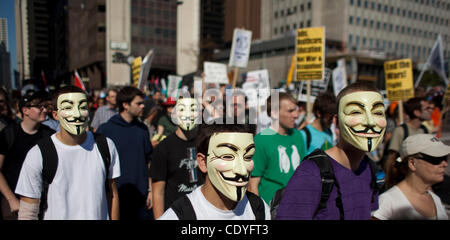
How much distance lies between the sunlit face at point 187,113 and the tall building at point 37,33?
4.01 ft

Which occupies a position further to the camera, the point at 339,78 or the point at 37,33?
the point at 339,78

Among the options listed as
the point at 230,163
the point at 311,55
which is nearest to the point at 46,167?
the point at 230,163

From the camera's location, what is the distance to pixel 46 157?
229cm

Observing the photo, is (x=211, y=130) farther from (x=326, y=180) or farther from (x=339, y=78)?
(x=339, y=78)

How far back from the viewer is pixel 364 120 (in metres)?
1.78

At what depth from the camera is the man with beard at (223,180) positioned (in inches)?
65.5

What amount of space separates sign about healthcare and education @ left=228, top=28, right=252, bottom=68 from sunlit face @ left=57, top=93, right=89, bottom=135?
19.0ft

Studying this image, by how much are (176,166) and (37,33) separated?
1.65 metres

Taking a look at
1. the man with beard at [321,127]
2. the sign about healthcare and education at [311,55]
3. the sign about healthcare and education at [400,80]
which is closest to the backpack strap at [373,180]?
the man with beard at [321,127]

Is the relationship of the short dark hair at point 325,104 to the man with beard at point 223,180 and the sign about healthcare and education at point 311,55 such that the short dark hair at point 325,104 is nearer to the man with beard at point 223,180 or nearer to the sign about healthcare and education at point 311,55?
the sign about healthcare and education at point 311,55

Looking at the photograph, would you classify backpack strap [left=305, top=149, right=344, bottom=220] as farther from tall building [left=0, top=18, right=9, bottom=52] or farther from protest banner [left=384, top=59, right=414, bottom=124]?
protest banner [left=384, top=59, right=414, bottom=124]

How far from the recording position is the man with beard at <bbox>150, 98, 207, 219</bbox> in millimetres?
3113
